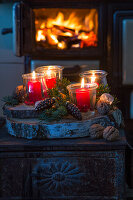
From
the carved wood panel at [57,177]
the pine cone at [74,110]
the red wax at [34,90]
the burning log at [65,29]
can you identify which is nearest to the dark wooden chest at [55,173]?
the carved wood panel at [57,177]

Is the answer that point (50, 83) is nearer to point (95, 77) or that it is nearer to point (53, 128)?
point (95, 77)

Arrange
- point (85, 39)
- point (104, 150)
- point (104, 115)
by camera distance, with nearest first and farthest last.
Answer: point (104, 150) < point (104, 115) < point (85, 39)

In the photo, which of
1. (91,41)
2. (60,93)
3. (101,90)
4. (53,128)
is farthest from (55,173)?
(91,41)

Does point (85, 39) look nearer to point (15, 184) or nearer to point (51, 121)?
point (51, 121)

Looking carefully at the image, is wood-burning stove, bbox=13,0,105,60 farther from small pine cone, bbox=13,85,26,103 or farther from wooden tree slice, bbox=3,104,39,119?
wooden tree slice, bbox=3,104,39,119

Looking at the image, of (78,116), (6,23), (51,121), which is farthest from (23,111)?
(6,23)

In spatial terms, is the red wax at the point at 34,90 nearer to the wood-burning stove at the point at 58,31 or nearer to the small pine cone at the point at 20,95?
the small pine cone at the point at 20,95

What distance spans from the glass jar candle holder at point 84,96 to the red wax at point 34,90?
0.21m

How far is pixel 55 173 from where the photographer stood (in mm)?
1352

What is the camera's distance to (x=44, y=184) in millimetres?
1354

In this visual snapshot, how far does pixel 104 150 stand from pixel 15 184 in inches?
16.9

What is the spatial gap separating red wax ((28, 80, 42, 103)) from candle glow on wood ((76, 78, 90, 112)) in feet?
0.83

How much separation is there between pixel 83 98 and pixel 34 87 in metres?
0.30

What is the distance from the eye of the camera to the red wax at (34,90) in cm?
164
